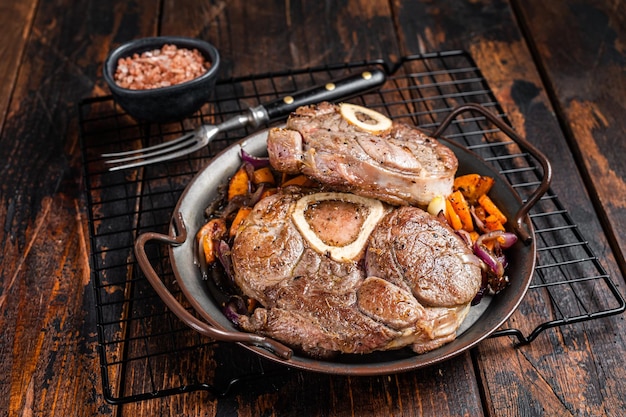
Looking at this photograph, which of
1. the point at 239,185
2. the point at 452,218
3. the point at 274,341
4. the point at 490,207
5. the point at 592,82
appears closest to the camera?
the point at 274,341

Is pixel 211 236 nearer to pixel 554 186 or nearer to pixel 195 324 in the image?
pixel 195 324

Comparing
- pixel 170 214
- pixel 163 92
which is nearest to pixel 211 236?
pixel 170 214

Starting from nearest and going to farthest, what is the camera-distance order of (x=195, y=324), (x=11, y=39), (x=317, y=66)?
(x=195, y=324) → (x=317, y=66) → (x=11, y=39)

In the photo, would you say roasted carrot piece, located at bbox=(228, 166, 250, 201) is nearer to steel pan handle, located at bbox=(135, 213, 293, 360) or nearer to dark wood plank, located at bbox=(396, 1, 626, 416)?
steel pan handle, located at bbox=(135, 213, 293, 360)

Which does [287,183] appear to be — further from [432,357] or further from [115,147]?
[115,147]

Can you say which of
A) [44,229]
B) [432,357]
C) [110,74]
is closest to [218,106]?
[110,74]

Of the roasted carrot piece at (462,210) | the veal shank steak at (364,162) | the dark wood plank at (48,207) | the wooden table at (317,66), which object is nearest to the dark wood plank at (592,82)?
the wooden table at (317,66)

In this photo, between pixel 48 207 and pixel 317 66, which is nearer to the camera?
pixel 48 207
